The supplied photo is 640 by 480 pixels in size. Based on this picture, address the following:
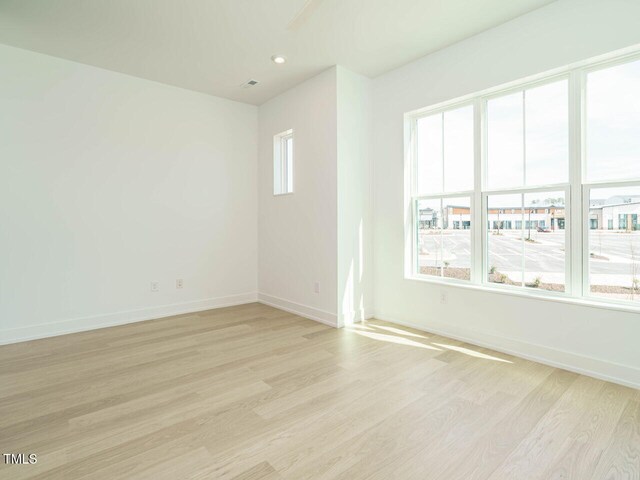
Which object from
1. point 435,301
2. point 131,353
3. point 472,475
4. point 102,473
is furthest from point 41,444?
point 435,301

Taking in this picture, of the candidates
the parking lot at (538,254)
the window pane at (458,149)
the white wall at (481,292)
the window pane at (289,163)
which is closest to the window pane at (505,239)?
the parking lot at (538,254)

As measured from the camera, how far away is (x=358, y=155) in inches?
157

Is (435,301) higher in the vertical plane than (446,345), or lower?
higher

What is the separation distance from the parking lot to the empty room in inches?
0.8

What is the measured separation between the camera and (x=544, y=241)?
9.32 feet

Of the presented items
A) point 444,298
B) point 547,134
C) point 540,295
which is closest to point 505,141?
point 547,134

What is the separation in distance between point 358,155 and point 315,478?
3.31 metres

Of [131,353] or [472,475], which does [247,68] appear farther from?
[472,475]

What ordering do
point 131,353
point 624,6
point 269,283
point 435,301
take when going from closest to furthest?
point 624,6 < point 131,353 < point 435,301 < point 269,283

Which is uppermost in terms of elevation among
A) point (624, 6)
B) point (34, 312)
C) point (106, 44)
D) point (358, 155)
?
point (106, 44)

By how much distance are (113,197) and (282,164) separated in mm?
2233

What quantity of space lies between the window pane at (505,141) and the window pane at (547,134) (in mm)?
66

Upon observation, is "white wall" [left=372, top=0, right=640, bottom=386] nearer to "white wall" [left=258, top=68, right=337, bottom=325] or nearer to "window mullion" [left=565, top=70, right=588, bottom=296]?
"window mullion" [left=565, top=70, right=588, bottom=296]

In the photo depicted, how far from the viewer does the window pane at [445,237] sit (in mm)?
3369
